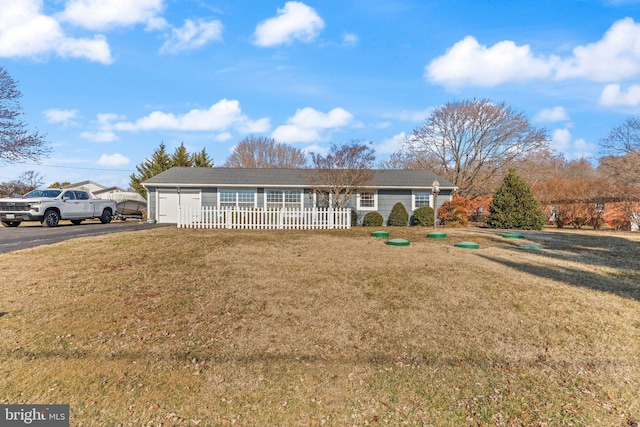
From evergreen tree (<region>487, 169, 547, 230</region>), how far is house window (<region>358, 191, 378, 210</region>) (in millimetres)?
5991

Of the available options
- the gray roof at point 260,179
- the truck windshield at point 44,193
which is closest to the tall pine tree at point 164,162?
the gray roof at point 260,179

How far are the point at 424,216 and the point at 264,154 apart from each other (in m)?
28.8

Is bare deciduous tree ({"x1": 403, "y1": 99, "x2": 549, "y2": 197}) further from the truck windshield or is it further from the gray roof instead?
the truck windshield

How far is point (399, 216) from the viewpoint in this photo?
17484 mm

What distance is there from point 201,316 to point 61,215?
13944 mm

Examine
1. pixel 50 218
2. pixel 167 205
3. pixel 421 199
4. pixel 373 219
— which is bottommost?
pixel 373 219

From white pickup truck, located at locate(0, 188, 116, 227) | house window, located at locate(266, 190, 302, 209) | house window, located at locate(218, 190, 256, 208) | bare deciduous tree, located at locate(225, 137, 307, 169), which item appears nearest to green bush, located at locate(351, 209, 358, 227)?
house window, located at locate(266, 190, 302, 209)

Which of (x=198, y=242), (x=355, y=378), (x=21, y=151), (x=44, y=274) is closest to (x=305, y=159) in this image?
(x=21, y=151)

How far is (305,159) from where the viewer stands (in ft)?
136

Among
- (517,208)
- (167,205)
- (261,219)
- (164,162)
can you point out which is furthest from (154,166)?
(517,208)

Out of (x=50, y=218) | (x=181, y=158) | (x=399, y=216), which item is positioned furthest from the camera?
(x=181, y=158)

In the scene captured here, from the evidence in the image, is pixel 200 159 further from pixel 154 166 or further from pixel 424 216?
pixel 424 216

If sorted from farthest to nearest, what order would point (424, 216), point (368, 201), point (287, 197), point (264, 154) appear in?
point (264, 154)
point (287, 197)
point (368, 201)
point (424, 216)

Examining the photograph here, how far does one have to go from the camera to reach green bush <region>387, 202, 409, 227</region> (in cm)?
1747
